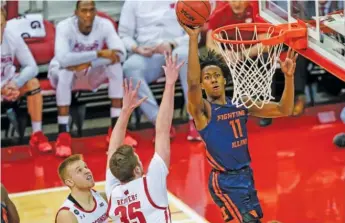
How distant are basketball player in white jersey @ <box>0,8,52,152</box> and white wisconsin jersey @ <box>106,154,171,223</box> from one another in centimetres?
377

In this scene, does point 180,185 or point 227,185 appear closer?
point 227,185

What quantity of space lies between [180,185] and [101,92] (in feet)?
7.92

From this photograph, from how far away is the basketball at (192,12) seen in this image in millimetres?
5070

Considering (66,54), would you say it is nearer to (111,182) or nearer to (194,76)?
(194,76)

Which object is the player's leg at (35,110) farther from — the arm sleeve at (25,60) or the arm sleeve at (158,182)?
the arm sleeve at (158,182)

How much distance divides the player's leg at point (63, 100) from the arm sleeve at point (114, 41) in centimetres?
45

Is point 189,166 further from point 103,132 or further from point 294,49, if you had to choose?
point 294,49

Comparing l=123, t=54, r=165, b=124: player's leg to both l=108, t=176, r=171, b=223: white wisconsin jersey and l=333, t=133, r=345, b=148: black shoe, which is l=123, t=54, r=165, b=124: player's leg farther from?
l=108, t=176, r=171, b=223: white wisconsin jersey

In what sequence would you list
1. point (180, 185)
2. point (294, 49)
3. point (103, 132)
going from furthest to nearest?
point (103, 132)
point (180, 185)
point (294, 49)

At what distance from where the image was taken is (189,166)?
7668mm

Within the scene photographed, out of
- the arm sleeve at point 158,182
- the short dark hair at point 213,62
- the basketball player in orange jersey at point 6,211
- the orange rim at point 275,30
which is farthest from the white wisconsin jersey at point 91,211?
the orange rim at point 275,30

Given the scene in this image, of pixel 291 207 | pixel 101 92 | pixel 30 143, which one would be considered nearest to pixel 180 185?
pixel 291 207

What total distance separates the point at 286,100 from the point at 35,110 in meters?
3.49

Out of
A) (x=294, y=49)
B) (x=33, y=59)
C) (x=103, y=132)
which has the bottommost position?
(x=103, y=132)
